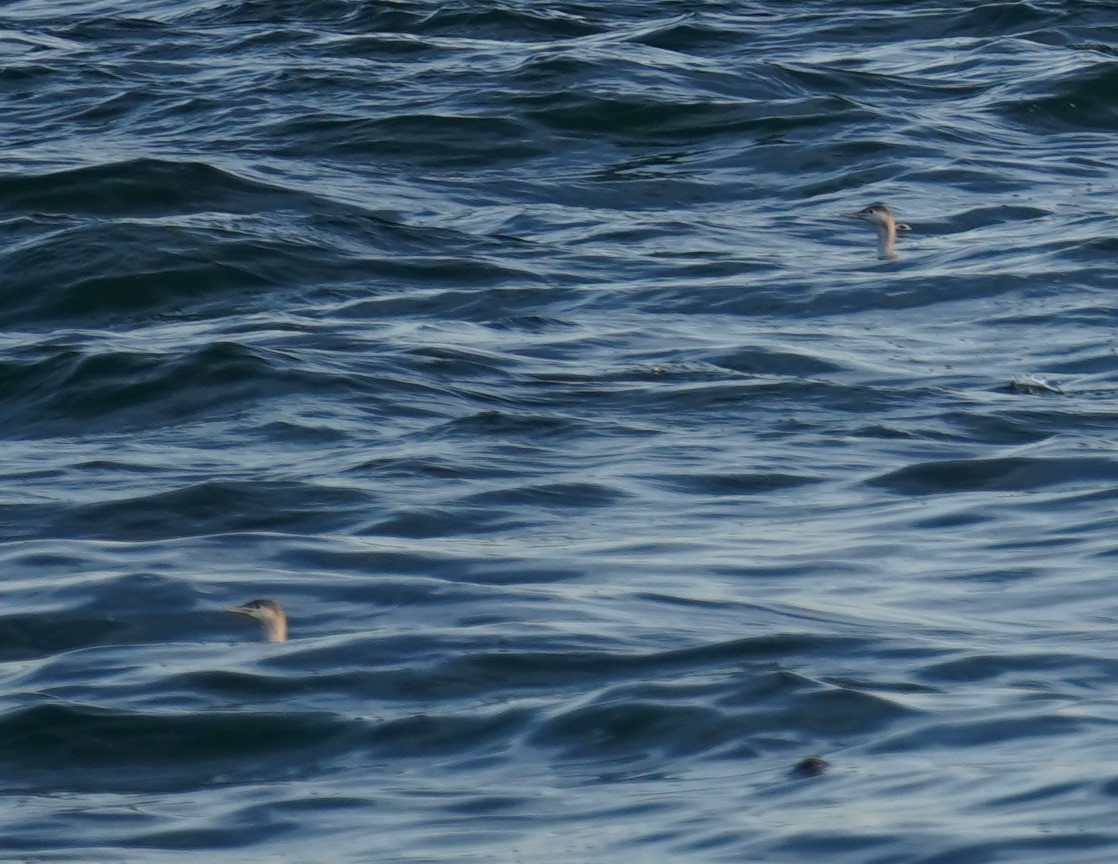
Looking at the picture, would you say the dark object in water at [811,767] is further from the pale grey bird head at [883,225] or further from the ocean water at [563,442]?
the pale grey bird head at [883,225]

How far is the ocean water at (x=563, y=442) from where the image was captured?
19.8 feet

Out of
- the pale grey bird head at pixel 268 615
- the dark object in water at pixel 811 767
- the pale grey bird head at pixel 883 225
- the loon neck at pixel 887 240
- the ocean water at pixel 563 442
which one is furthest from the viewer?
the loon neck at pixel 887 240

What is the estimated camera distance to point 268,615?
7391 mm

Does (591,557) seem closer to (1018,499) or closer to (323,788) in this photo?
(1018,499)

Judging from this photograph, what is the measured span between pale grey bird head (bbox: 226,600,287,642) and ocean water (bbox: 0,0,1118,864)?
113mm

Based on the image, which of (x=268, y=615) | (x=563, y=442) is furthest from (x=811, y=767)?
(x=563, y=442)

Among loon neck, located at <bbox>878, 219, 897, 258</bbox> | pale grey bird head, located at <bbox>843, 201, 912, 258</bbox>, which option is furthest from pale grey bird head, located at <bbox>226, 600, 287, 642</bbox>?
loon neck, located at <bbox>878, 219, 897, 258</bbox>

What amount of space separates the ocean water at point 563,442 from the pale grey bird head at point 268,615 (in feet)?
0.37

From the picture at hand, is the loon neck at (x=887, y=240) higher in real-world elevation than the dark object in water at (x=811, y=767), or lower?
lower

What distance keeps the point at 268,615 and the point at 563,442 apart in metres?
3.39

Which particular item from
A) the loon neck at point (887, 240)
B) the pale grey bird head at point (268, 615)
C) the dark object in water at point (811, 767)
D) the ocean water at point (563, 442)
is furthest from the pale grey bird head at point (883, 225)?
the dark object in water at point (811, 767)

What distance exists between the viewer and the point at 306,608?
790 centimetres

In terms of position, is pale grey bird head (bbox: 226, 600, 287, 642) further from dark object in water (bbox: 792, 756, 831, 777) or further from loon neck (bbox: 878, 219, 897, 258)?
loon neck (bbox: 878, 219, 897, 258)

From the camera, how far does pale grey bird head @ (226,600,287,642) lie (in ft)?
24.2
